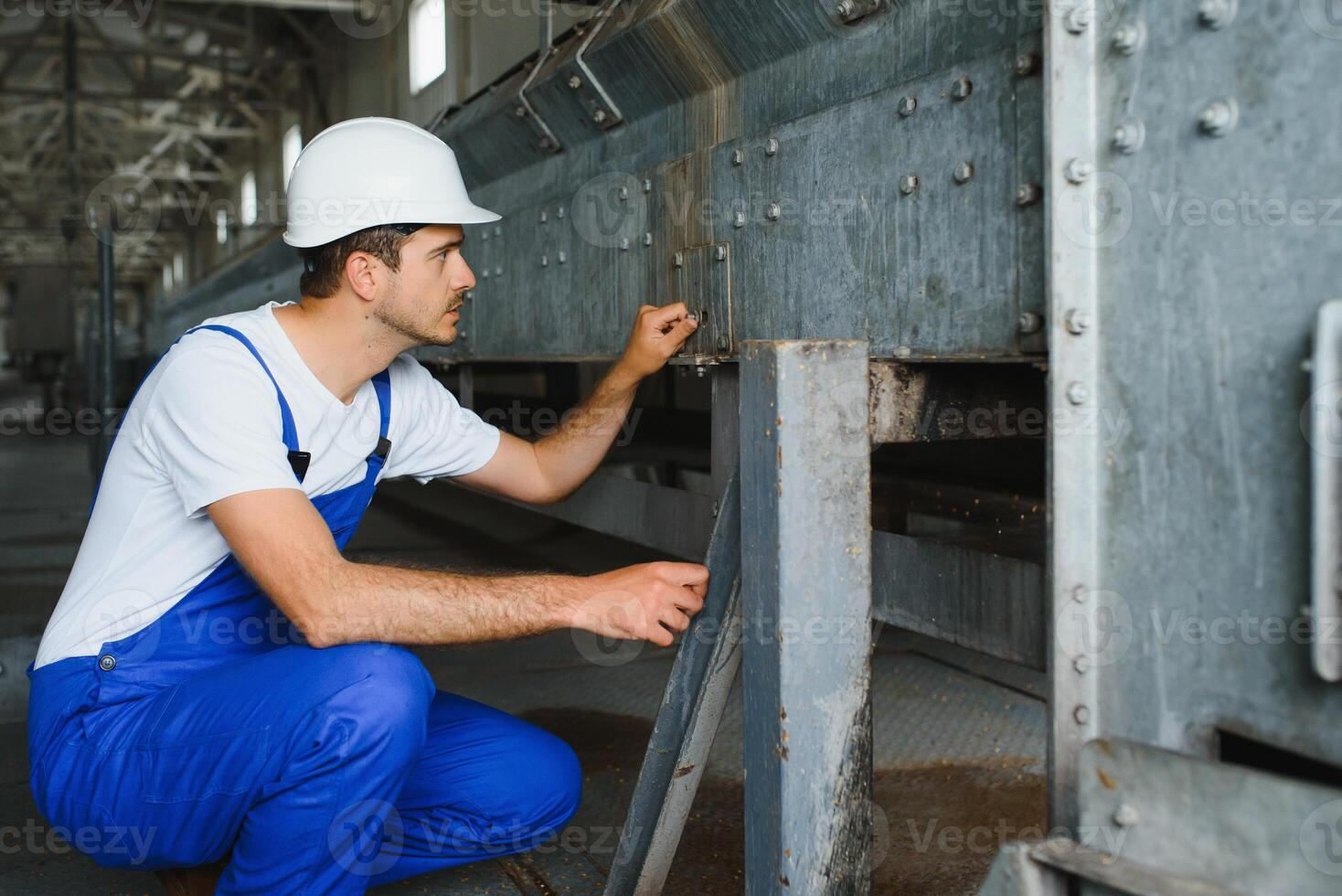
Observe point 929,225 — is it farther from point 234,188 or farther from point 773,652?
point 234,188

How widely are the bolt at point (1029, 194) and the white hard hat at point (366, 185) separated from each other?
0.95 metres

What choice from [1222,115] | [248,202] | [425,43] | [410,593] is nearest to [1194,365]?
[1222,115]

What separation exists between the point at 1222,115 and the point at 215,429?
1392 mm

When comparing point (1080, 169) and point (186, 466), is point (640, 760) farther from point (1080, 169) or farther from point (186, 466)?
point (1080, 169)

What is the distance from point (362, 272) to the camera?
191 cm

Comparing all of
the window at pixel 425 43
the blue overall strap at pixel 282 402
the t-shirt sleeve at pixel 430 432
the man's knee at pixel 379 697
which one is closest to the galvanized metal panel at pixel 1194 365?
the man's knee at pixel 379 697

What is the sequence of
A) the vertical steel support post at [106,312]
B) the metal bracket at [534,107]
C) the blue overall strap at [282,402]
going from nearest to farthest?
the blue overall strap at [282,402]
the metal bracket at [534,107]
the vertical steel support post at [106,312]

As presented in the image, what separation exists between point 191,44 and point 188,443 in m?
14.6

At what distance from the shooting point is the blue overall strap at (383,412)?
2084 mm

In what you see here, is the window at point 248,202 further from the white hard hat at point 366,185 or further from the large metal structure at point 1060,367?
the large metal structure at point 1060,367

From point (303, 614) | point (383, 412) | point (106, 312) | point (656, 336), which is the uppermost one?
point (106, 312)

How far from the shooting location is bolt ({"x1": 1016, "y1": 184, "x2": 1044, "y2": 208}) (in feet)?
4.30

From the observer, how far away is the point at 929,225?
59.0 inches

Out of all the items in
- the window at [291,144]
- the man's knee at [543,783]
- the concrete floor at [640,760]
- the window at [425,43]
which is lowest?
the concrete floor at [640,760]
